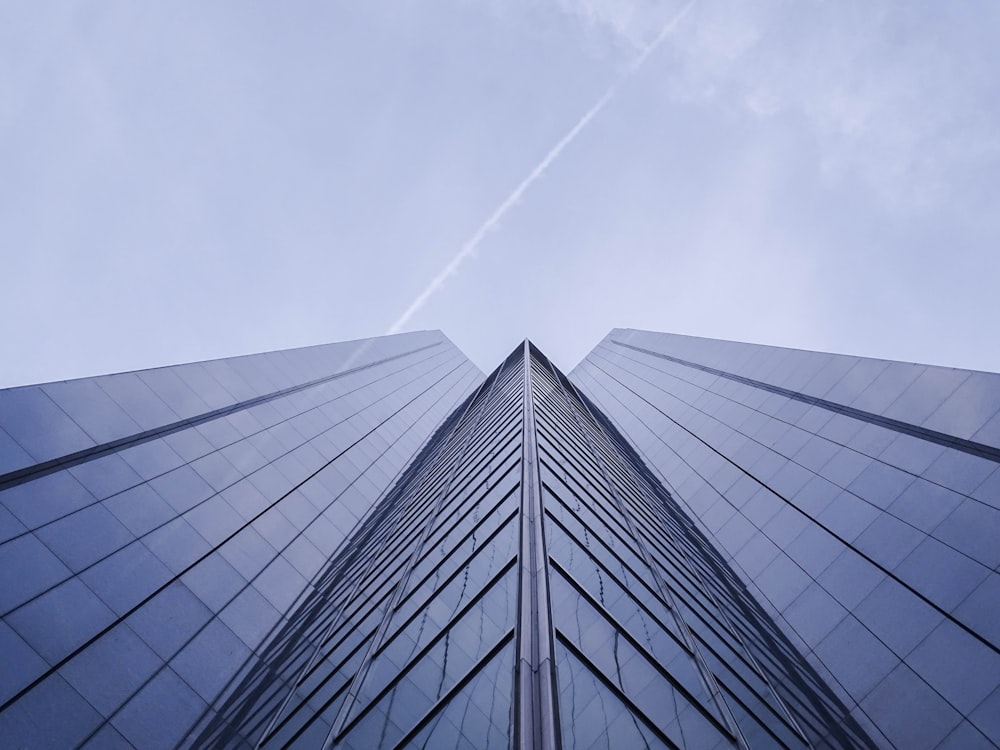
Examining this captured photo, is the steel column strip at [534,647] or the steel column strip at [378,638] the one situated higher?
the steel column strip at [534,647]

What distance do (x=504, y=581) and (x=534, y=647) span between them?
1725 mm

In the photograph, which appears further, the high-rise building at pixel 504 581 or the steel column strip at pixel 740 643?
the steel column strip at pixel 740 643

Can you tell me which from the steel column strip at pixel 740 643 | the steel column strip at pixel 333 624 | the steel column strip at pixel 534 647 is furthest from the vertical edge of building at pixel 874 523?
the steel column strip at pixel 333 624

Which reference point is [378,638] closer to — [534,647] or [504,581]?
[504,581]

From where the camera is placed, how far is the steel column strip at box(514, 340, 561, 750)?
5.67 metres

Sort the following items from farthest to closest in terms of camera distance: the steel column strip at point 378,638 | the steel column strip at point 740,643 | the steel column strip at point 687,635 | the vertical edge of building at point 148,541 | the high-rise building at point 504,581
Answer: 1. the vertical edge of building at point 148,541
2. the steel column strip at point 740,643
3. the steel column strip at point 378,638
4. the high-rise building at point 504,581
5. the steel column strip at point 687,635

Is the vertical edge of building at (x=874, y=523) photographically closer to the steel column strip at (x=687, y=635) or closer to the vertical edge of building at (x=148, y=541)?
the steel column strip at (x=687, y=635)

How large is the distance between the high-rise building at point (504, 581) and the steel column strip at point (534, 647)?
33mm

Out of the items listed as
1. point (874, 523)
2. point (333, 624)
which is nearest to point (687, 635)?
point (874, 523)

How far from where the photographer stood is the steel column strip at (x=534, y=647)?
18.6 ft

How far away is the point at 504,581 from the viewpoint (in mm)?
8484

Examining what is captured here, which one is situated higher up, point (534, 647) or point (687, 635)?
point (534, 647)

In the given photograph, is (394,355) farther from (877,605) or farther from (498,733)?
(498,733)

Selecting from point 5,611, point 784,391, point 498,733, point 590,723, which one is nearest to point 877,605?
point 590,723
